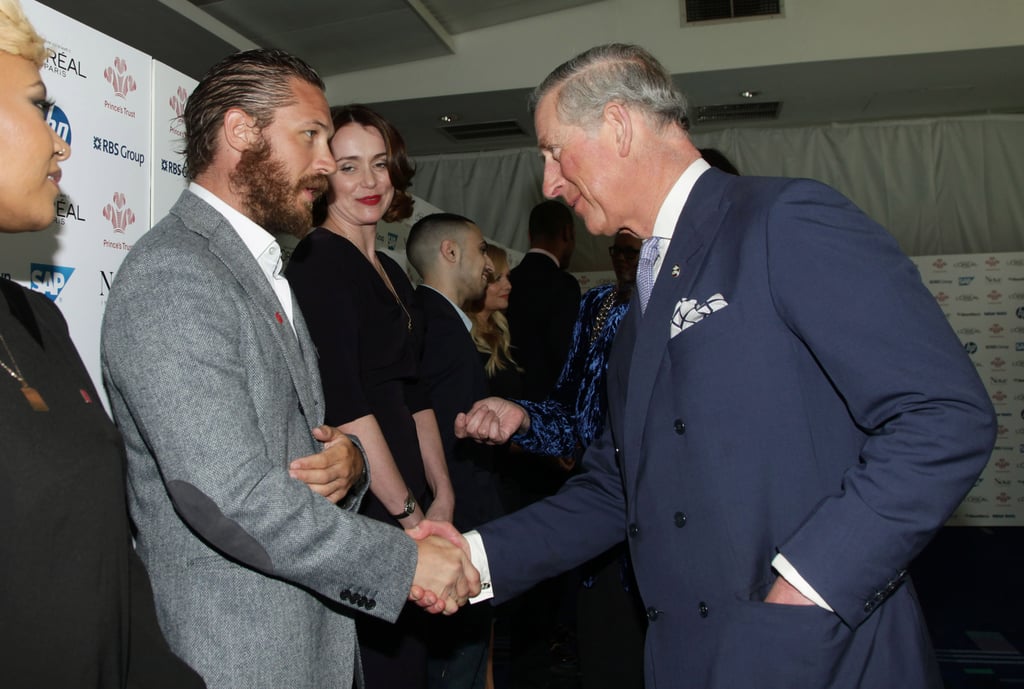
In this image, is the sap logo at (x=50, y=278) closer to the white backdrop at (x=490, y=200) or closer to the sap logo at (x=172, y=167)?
the white backdrop at (x=490, y=200)

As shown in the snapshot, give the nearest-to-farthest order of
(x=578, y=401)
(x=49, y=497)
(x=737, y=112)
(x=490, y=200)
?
(x=49, y=497) → (x=578, y=401) → (x=737, y=112) → (x=490, y=200)

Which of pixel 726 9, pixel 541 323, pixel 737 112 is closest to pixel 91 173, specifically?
pixel 541 323

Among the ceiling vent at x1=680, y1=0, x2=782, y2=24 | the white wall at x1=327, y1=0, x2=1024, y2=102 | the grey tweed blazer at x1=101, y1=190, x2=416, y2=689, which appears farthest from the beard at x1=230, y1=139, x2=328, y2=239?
the ceiling vent at x1=680, y1=0, x2=782, y2=24

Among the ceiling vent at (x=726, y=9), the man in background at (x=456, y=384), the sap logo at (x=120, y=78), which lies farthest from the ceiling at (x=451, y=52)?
the sap logo at (x=120, y=78)

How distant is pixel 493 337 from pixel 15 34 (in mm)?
3065

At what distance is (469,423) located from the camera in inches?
88.5

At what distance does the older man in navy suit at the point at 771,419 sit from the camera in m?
1.20

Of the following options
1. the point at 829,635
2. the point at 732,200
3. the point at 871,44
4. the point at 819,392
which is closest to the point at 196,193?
the point at 732,200

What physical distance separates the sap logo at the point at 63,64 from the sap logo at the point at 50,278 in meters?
0.38

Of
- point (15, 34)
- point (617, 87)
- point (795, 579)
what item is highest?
point (617, 87)

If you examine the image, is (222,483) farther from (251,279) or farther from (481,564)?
(481,564)

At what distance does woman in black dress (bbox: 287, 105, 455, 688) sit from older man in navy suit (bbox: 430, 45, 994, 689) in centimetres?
78

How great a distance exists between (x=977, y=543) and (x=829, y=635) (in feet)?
22.3

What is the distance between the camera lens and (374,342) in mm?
2291
